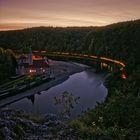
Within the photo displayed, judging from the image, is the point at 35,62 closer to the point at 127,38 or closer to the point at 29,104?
the point at 29,104

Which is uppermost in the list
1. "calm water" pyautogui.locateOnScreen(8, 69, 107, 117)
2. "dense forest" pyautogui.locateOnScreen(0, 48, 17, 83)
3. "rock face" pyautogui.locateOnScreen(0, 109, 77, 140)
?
"rock face" pyautogui.locateOnScreen(0, 109, 77, 140)

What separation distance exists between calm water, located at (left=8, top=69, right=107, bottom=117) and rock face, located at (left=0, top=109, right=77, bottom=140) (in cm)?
3111

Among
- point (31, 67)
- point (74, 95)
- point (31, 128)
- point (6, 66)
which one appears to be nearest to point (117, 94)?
point (31, 128)

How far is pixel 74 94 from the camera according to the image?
7200cm

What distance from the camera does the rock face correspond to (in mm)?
13031

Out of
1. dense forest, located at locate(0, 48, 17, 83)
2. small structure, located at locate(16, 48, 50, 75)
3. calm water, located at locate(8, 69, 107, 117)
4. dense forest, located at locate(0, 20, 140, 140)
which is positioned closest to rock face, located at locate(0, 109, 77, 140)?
dense forest, located at locate(0, 20, 140, 140)

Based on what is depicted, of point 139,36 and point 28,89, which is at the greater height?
point 139,36

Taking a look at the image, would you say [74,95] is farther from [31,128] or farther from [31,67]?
[31,128]

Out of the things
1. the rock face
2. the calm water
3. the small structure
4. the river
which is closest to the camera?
the rock face

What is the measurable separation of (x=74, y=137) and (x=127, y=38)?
137669 millimetres

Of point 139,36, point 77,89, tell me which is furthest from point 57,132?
point 139,36

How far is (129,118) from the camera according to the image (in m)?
17.3

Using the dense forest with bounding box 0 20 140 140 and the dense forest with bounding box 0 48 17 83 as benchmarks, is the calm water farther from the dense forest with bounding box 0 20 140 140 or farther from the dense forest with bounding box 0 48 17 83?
the dense forest with bounding box 0 48 17 83

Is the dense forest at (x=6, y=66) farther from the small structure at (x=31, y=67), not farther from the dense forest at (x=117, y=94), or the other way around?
the dense forest at (x=117, y=94)
